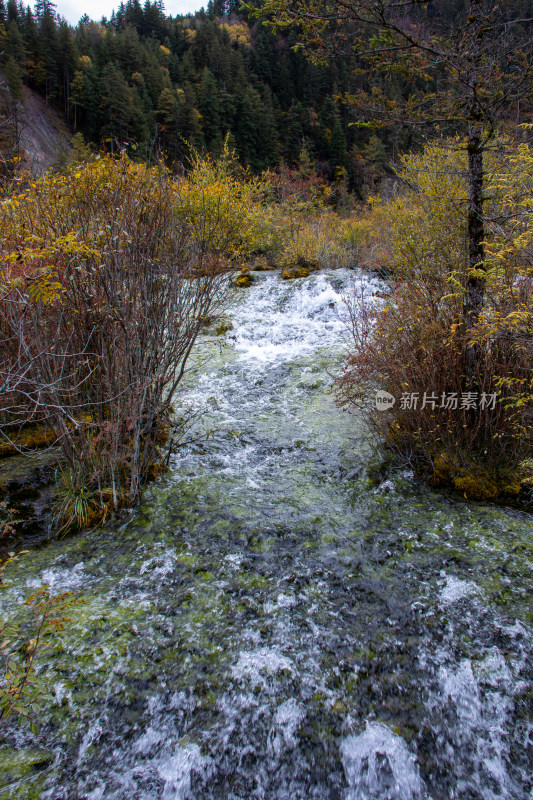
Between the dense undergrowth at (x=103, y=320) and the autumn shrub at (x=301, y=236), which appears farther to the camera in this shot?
the autumn shrub at (x=301, y=236)

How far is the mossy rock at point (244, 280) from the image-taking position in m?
11.8

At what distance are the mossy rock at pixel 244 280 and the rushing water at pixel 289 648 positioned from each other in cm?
854

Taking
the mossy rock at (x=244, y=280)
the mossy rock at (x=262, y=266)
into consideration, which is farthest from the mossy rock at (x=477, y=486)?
the mossy rock at (x=262, y=266)

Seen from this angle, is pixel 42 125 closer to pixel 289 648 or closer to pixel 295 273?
pixel 295 273

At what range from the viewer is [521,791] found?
1816mm

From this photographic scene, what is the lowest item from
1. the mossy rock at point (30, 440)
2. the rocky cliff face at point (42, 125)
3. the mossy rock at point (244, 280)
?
the mossy rock at point (30, 440)

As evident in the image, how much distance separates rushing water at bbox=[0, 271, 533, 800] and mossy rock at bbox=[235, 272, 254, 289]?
8536mm

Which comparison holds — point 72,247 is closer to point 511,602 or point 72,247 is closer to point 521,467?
point 511,602

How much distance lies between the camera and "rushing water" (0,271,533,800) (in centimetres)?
191

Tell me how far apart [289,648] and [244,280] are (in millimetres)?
10859

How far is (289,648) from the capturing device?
2.48m

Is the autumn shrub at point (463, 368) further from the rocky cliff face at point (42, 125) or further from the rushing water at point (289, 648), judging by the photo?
the rocky cliff face at point (42, 125)

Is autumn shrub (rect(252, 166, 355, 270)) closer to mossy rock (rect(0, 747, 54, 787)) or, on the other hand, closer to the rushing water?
the rushing water

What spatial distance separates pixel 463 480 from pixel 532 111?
3.60 meters
